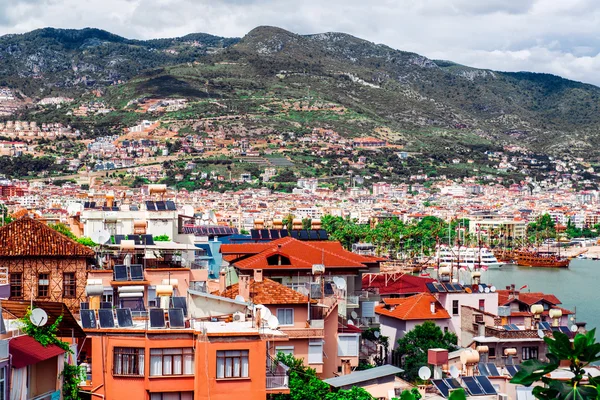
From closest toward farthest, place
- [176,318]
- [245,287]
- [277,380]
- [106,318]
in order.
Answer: [176,318]
[106,318]
[277,380]
[245,287]

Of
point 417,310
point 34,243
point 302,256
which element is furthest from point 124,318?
point 417,310

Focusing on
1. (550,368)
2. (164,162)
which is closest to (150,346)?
(550,368)

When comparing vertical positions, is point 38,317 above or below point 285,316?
above

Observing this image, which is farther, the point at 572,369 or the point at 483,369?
the point at 483,369

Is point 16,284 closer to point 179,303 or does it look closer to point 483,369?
point 179,303

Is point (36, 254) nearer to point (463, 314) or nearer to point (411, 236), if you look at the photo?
point (463, 314)

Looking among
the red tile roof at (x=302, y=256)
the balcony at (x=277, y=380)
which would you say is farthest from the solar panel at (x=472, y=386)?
the red tile roof at (x=302, y=256)

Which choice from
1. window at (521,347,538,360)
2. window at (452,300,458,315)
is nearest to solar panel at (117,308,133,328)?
window at (521,347,538,360)
